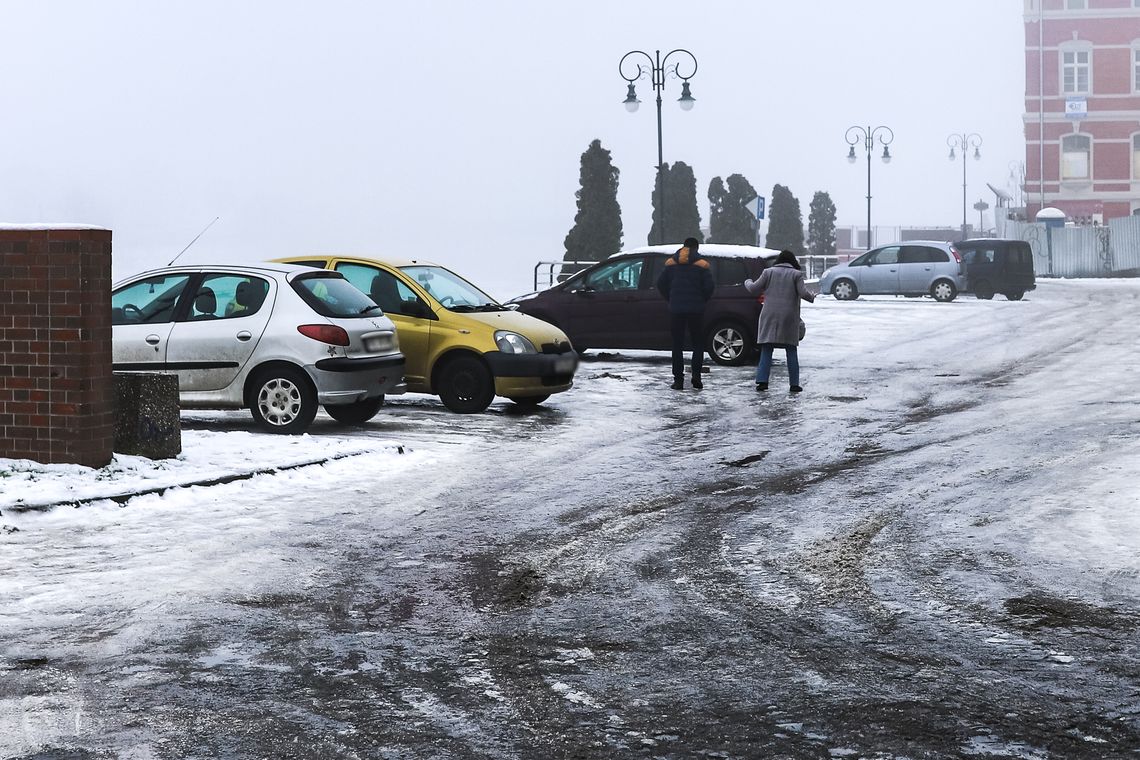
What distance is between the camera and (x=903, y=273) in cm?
3803

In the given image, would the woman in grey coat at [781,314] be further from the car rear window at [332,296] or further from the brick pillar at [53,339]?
the brick pillar at [53,339]

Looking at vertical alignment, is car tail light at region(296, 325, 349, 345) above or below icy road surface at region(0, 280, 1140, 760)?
above

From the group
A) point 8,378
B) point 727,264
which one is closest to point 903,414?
point 727,264

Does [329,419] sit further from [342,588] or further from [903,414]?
[342,588]

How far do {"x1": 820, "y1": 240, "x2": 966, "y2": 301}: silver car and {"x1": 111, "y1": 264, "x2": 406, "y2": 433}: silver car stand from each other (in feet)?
85.8

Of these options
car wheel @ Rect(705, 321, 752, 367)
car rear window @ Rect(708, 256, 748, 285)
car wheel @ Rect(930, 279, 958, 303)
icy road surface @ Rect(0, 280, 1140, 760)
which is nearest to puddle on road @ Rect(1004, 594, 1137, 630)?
icy road surface @ Rect(0, 280, 1140, 760)

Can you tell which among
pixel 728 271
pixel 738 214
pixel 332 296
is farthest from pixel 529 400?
pixel 738 214

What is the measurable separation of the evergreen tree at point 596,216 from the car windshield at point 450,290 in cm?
2783

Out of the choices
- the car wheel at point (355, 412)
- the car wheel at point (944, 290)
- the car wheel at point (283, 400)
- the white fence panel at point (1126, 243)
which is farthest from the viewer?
the white fence panel at point (1126, 243)

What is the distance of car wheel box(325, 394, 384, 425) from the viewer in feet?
46.3

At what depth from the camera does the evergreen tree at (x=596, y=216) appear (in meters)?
44.2

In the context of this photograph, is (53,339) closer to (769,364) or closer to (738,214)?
(769,364)

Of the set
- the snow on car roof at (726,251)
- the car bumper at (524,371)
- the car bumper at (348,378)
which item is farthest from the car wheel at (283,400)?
the snow on car roof at (726,251)

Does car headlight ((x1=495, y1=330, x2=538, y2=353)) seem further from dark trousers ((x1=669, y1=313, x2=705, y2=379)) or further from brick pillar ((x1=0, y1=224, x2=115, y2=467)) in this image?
brick pillar ((x1=0, y1=224, x2=115, y2=467))
